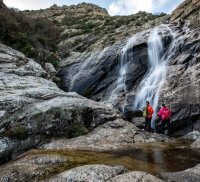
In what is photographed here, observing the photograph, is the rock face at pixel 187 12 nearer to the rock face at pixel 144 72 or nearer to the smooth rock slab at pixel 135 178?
the rock face at pixel 144 72

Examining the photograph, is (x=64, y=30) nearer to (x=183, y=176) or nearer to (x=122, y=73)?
(x=122, y=73)

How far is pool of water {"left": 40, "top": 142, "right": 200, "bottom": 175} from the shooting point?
511 inches

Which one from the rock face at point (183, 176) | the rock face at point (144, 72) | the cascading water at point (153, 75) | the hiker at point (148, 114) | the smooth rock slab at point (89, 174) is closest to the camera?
the smooth rock slab at point (89, 174)

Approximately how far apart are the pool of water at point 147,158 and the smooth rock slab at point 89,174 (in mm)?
1018

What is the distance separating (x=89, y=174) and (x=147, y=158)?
5022mm

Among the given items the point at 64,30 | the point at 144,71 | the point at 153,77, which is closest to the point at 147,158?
the point at 153,77

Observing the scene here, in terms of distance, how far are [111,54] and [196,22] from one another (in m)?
10.0

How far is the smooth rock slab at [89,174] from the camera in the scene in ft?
35.1

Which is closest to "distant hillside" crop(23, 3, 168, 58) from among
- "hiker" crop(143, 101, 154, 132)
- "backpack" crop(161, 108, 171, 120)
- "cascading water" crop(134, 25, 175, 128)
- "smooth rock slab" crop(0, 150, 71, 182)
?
"cascading water" crop(134, 25, 175, 128)

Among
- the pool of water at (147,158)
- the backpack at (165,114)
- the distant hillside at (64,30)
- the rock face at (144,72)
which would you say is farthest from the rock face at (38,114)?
the distant hillside at (64,30)

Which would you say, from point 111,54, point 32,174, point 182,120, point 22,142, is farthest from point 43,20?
point 32,174

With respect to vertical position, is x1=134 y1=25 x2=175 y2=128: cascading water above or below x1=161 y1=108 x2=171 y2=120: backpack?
above

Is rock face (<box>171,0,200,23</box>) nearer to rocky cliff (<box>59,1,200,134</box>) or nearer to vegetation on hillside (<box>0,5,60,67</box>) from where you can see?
rocky cliff (<box>59,1,200,134</box>)

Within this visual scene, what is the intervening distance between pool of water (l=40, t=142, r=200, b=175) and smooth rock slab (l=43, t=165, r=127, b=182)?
1.02m
